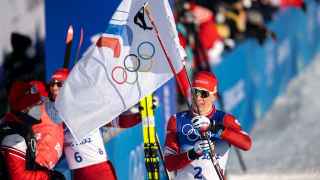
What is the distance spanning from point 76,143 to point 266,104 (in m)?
9.29

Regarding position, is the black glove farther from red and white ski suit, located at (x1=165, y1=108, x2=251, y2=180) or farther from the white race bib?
red and white ski suit, located at (x1=165, y1=108, x2=251, y2=180)

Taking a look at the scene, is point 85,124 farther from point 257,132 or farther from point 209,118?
point 257,132

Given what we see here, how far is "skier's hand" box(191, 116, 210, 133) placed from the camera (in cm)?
919

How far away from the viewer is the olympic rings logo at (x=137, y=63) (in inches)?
374

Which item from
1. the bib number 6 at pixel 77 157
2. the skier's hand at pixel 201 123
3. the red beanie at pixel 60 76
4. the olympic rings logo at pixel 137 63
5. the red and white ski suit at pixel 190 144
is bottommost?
the bib number 6 at pixel 77 157

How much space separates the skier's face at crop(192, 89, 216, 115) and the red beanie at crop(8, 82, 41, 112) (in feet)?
4.48

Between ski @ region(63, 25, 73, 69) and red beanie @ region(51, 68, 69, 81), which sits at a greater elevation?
ski @ region(63, 25, 73, 69)

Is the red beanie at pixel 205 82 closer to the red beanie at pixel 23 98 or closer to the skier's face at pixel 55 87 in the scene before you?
the skier's face at pixel 55 87

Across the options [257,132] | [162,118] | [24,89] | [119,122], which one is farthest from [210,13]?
[24,89]

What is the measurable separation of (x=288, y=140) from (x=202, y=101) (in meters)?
7.18

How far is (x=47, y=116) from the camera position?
9.74 meters

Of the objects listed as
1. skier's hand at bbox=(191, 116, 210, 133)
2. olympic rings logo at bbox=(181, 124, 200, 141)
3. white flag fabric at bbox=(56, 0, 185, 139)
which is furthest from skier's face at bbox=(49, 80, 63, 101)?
skier's hand at bbox=(191, 116, 210, 133)

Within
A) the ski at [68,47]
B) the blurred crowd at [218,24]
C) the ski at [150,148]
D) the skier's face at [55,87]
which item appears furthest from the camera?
the blurred crowd at [218,24]

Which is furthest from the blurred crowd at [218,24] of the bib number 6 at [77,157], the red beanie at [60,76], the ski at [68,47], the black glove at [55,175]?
the black glove at [55,175]
